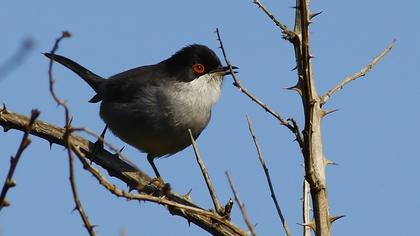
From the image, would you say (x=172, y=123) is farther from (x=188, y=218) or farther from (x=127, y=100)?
(x=188, y=218)

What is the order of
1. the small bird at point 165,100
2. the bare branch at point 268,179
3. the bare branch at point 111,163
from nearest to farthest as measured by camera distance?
1. the bare branch at point 268,179
2. the bare branch at point 111,163
3. the small bird at point 165,100

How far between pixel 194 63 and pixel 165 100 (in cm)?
71

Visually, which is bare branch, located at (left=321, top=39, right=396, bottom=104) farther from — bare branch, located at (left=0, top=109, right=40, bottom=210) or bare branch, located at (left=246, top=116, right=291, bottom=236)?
bare branch, located at (left=0, top=109, right=40, bottom=210)

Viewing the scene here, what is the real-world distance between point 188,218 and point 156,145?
120 inches

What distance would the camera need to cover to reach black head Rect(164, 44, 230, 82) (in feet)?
26.3

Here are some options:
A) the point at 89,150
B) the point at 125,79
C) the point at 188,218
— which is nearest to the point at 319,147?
the point at 188,218

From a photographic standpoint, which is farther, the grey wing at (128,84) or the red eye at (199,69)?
the red eye at (199,69)

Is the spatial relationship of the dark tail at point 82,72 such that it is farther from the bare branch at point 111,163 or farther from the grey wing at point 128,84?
the bare branch at point 111,163

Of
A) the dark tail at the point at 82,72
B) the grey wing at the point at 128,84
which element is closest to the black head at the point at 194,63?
the grey wing at the point at 128,84

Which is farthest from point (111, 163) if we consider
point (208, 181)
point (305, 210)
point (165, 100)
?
point (305, 210)

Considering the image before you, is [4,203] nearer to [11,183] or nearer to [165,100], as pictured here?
[11,183]

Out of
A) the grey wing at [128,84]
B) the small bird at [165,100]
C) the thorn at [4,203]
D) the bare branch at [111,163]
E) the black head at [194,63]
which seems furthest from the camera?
the black head at [194,63]

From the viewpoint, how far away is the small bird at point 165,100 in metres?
7.52

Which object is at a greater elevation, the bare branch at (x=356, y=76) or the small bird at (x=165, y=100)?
the small bird at (x=165, y=100)
